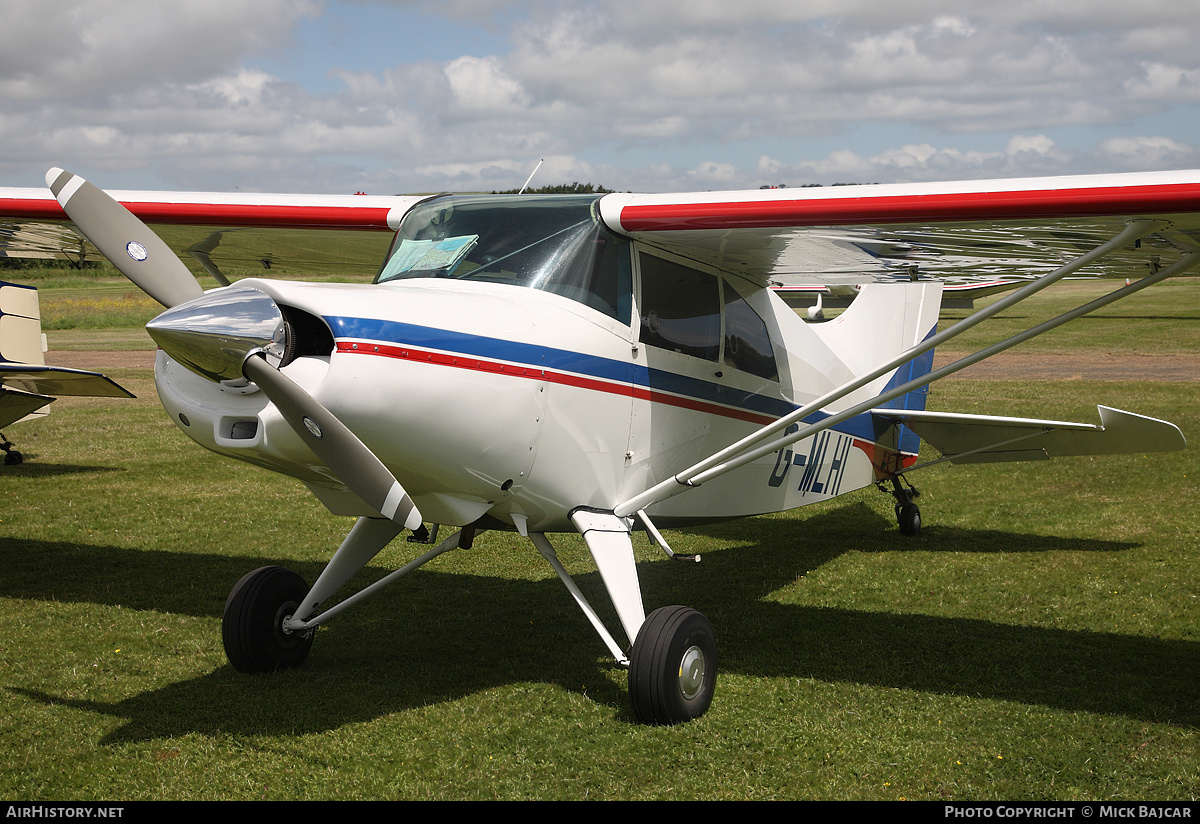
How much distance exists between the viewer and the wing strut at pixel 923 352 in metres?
4.37

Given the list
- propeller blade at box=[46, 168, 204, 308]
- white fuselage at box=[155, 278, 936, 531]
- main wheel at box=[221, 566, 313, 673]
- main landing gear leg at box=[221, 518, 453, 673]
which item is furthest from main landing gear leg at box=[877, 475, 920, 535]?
propeller blade at box=[46, 168, 204, 308]

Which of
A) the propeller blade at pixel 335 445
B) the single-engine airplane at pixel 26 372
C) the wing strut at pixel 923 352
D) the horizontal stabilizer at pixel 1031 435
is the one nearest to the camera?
the propeller blade at pixel 335 445

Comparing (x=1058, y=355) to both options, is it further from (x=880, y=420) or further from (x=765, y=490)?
(x=765, y=490)

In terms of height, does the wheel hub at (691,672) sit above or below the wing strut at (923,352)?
below

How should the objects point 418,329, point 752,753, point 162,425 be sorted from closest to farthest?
point 418,329 < point 752,753 < point 162,425

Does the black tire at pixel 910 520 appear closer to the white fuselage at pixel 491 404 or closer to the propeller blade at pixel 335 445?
the white fuselage at pixel 491 404

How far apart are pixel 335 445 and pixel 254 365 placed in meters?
0.43

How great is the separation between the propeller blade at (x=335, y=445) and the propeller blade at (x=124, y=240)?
0.90 m

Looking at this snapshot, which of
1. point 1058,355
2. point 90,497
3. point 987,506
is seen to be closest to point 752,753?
point 987,506

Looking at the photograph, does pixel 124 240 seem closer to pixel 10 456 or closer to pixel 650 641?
pixel 650 641

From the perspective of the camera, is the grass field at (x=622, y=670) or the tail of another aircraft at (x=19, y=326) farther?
the tail of another aircraft at (x=19, y=326)

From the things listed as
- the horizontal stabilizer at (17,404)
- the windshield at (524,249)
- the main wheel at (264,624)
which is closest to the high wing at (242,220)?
the windshield at (524,249)

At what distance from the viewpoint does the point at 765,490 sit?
6352 mm

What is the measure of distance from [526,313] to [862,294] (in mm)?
4544
